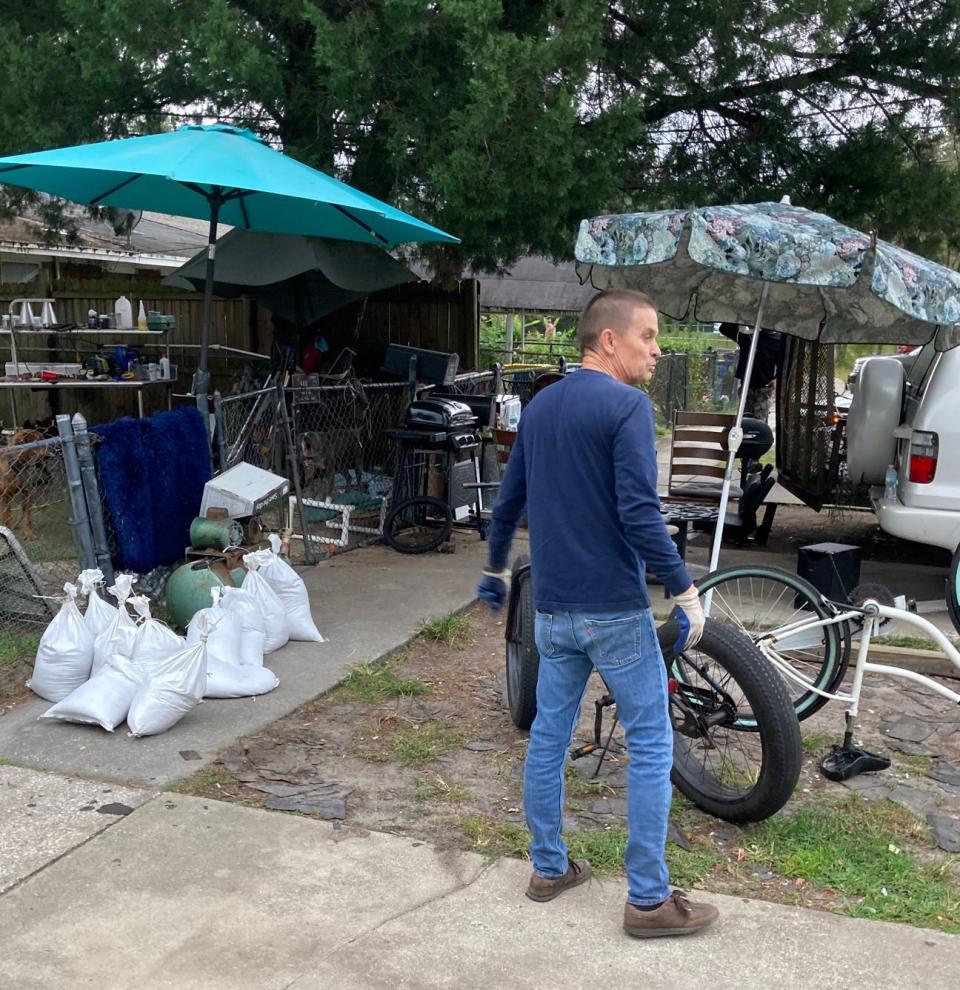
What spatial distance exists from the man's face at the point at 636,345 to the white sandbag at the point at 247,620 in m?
2.79

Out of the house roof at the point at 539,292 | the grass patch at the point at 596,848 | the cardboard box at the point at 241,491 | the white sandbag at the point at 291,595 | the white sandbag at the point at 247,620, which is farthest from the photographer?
the house roof at the point at 539,292

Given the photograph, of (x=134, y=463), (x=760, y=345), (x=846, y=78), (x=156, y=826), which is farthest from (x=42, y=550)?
(x=846, y=78)

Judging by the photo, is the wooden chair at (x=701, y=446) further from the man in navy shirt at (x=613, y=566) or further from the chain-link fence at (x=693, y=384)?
the chain-link fence at (x=693, y=384)

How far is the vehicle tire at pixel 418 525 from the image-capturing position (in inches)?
324

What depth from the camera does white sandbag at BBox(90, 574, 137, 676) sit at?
4.81 meters

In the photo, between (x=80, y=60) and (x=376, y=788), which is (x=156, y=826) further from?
(x=80, y=60)

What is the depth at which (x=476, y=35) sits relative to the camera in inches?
287

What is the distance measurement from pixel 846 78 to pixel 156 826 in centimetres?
851

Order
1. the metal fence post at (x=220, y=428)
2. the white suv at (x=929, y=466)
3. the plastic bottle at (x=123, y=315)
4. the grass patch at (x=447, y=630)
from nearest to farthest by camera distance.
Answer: the grass patch at (x=447, y=630), the white suv at (x=929, y=466), the metal fence post at (x=220, y=428), the plastic bottle at (x=123, y=315)

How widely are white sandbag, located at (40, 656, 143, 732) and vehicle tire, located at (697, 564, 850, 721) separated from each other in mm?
2446

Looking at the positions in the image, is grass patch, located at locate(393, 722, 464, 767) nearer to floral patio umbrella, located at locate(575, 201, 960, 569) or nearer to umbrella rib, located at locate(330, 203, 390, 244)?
floral patio umbrella, located at locate(575, 201, 960, 569)

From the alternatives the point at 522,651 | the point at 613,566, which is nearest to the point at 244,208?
the point at 522,651

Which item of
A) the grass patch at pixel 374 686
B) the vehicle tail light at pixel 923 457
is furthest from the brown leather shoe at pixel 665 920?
the vehicle tail light at pixel 923 457

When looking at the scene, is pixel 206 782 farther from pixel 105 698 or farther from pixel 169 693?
pixel 105 698
